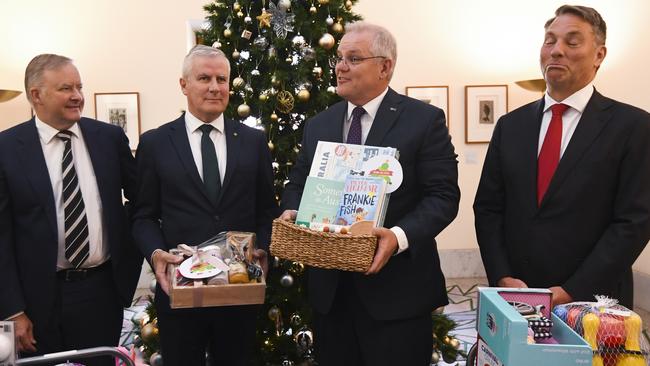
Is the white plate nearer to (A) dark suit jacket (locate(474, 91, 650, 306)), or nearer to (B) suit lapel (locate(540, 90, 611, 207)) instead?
(A) dark suit jacket (locate(474, 91, 650, 306))

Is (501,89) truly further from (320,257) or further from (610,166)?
(320,257)

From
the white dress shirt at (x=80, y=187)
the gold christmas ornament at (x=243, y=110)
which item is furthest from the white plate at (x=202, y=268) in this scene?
the gold christmas ornament at (x=243, y=110)

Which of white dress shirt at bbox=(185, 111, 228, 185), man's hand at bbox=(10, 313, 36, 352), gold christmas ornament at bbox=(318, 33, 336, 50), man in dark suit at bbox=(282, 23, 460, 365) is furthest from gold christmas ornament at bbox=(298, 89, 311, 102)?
man's hand at bbox=(10, 313, 36, 352)

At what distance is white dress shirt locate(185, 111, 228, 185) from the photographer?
8.12ft

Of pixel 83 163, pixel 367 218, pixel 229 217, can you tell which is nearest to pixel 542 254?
pixel 367 218

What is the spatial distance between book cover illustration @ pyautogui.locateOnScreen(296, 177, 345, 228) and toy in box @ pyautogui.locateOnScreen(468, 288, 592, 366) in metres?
0.63

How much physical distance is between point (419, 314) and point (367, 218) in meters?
0.55

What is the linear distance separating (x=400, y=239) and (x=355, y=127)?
0.54 m

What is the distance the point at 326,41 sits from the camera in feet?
10.8

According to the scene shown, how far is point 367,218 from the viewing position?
6.29ft

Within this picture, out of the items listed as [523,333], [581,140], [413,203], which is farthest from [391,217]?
[523,333]

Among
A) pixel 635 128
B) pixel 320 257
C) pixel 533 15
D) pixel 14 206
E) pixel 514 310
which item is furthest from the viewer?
pixel 533 15

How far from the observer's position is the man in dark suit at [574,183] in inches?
82.0

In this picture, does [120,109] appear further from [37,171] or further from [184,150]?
[184,150]
